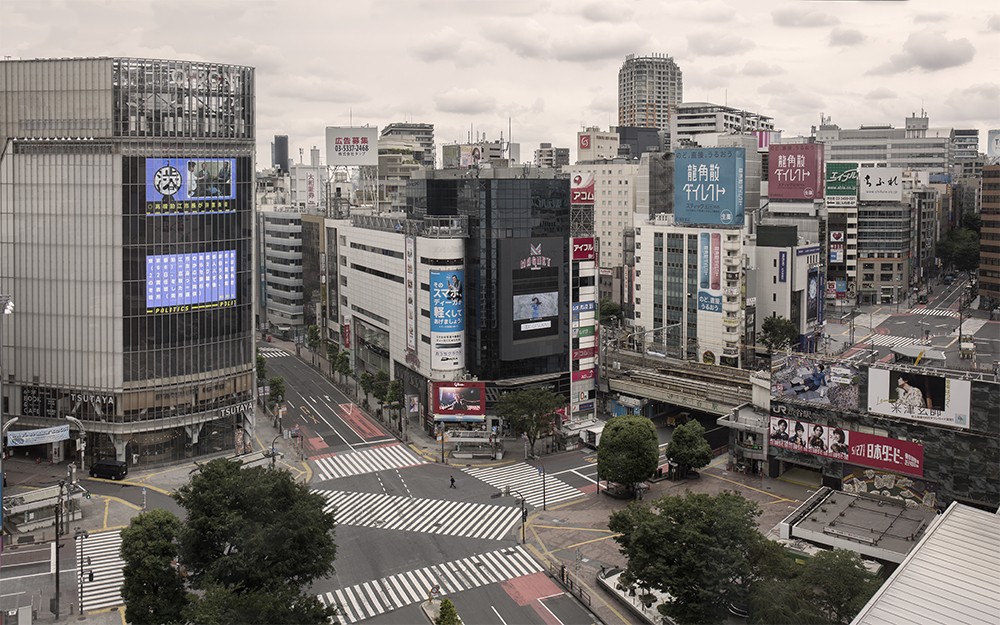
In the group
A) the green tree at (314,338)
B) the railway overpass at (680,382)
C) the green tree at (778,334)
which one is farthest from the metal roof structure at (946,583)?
the green tree at (314,338)

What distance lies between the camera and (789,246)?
385 ft

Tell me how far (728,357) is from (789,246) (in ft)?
57.0

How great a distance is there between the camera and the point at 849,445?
234 ft

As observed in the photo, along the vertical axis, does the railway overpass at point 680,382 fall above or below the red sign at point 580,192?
below

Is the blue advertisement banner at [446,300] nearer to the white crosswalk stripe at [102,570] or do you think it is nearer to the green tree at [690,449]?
the green tree at [690,449]

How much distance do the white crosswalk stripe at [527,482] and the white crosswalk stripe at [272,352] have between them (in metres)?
65.0

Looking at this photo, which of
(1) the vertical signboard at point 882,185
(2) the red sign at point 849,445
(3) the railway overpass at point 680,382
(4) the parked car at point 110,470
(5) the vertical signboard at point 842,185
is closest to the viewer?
(2) the red sign at point 849,445

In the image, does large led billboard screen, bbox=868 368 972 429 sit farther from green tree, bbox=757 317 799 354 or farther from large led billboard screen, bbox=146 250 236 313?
large led billboard screen, bbox=146 250 236 313

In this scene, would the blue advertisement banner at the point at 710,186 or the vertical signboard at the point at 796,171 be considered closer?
the blue advertisement banner at the point at 710,186

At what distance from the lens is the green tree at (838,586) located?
1802 inches

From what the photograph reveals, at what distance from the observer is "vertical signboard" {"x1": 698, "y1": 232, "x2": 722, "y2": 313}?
11244cm

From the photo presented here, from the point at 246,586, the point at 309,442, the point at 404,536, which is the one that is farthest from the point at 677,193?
the point at 246,586

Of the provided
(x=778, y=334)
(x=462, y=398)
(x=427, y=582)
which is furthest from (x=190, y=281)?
(x=778, y=334)

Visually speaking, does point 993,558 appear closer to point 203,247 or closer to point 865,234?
point 203,247
